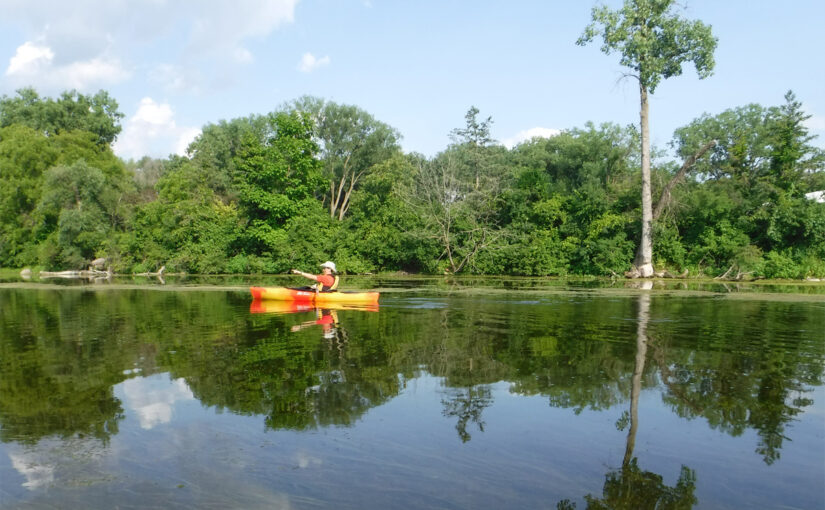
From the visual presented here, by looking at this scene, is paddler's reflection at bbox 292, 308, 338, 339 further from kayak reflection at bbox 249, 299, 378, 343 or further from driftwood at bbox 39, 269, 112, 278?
driftwood at bbox 39, 269, 112, 278

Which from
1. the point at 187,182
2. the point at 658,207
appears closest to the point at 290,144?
the point at 187,182

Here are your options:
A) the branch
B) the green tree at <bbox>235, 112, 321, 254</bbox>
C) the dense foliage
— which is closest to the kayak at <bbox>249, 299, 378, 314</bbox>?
the dense foliage

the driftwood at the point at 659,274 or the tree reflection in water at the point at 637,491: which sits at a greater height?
the driftwood at the point at 659,274

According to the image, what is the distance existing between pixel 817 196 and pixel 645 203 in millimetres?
8887

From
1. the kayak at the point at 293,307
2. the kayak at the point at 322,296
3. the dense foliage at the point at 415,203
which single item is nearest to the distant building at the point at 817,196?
the dense foliage at the point at 415,203

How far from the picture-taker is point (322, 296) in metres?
17.6

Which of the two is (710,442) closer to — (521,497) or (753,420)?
(753,420)

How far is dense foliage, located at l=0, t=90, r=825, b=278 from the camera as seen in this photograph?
31344 mm

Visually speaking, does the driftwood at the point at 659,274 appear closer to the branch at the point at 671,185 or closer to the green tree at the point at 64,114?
the branch at the point at 671,185

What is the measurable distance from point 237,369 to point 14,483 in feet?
12.8

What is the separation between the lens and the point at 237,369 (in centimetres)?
848

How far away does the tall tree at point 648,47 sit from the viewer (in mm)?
30672

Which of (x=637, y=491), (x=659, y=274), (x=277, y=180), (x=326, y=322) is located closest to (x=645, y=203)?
(x=659, y=274)

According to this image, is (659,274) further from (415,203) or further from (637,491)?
(637,491)
